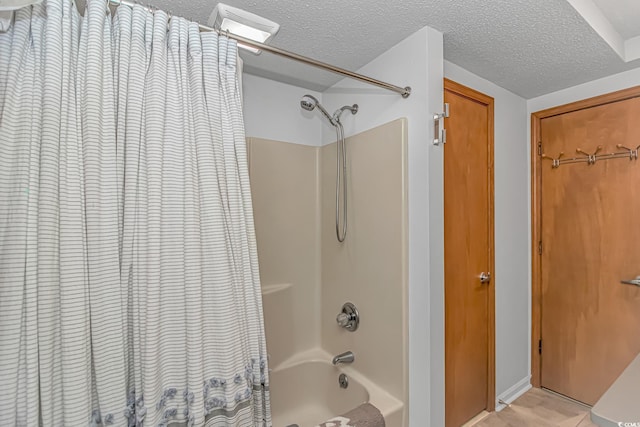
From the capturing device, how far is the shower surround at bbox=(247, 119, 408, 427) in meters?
1.58

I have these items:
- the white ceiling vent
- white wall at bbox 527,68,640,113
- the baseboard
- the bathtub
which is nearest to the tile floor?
the baseboard

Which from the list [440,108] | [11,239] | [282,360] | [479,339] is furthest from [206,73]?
[479,339]

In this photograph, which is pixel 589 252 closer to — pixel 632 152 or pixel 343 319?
pixel 632 152

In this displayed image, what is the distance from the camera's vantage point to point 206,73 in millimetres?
1070

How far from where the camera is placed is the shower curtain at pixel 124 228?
2.48 ft

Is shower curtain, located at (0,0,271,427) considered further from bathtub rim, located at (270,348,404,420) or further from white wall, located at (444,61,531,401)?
white wall, located at (444,61,531,401)

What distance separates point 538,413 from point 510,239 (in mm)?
1254

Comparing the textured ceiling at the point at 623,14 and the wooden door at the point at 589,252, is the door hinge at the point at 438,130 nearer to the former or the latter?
the textured ceiling at the point at 623,14

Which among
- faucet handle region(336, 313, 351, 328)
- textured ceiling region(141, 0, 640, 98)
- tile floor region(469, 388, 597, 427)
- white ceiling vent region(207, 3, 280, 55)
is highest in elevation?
textured ceiling region(141, 0, 640, 98)

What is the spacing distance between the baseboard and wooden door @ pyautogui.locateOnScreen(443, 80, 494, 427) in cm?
14

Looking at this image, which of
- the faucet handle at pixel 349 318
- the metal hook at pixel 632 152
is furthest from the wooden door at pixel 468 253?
the metal hook at pixel 632 152

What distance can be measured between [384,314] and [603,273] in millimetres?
1716

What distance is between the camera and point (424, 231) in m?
1.50

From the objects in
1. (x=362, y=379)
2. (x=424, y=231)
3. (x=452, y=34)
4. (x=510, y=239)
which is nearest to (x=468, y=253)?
(x=510, y=239)
